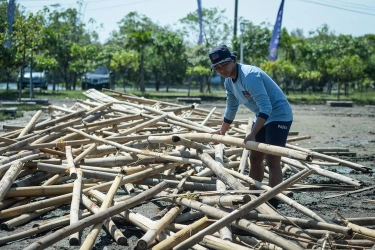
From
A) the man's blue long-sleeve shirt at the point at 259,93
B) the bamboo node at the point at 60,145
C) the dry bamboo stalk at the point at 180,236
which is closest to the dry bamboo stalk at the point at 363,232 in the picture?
the dry bamboo stalk at the point at 180,236

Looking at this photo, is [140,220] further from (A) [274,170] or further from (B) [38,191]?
(A) [274,170]

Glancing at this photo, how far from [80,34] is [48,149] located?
37199 millimetres

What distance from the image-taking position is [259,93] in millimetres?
4984

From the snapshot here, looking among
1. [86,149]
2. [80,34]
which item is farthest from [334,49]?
[86,149]

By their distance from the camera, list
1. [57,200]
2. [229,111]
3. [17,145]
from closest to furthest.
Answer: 1. [57,200]
2. [229,111]
3. [17,145]

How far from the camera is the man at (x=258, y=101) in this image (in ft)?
16.4

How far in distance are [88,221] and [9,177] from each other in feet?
4.96

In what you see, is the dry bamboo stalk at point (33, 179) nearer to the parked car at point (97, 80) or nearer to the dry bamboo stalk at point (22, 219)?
the dry bamboo stalk at point (22, 219)

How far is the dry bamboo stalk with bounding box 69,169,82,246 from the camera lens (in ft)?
14.3

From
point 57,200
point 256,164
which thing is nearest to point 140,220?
point 57,200

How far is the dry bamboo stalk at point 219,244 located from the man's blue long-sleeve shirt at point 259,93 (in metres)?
1.46

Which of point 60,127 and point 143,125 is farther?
point 143,125

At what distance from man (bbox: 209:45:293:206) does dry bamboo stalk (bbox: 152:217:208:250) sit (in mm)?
968

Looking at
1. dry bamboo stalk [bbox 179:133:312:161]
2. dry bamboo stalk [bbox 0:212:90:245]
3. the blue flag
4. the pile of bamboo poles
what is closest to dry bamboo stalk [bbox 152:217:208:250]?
the pile of bamboo poles
